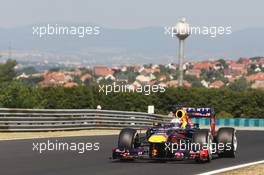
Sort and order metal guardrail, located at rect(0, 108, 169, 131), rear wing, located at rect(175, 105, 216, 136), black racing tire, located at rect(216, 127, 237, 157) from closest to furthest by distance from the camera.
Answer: black racing tire, located at rect(216, 127, 237, 157) → rear wing, located at rect(175, 105, 216, 136) → metal guardrail, located at rect(0, 108, 169, 131)

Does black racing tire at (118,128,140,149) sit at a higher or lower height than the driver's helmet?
lower

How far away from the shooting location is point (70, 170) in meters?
13.1

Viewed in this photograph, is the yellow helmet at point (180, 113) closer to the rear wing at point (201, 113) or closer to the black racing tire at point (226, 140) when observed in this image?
the rear wing at point (201, 113)

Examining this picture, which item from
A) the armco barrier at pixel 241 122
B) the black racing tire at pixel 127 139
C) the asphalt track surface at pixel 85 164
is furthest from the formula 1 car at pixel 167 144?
the armco barrier at pixel 241 122

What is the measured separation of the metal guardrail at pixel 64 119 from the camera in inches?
1009

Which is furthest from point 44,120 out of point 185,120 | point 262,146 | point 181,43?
point 181,43

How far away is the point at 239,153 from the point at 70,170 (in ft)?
23.3

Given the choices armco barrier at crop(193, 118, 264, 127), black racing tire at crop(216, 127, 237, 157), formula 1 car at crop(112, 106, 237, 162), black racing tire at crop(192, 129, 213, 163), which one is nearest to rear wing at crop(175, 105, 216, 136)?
black racing tire at crop(216, 127, 237, 157)

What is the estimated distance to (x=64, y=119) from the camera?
28609 mm

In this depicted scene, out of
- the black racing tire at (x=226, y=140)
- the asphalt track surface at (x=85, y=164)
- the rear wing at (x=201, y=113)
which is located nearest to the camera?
the asphalt track surface at (x=85, y=164)

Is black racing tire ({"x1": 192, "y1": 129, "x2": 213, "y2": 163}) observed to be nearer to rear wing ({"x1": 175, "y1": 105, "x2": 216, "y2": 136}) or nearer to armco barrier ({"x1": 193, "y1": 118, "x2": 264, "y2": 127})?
rear wing ({"x1": 175, "y1": 105, "x2": 216, "y2": 136})

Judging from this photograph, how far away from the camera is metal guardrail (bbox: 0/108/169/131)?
25625mm

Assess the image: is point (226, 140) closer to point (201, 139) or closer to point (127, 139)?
point (201, 139)

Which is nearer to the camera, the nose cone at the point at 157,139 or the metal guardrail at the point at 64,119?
the nose cone at the point at 157,139
